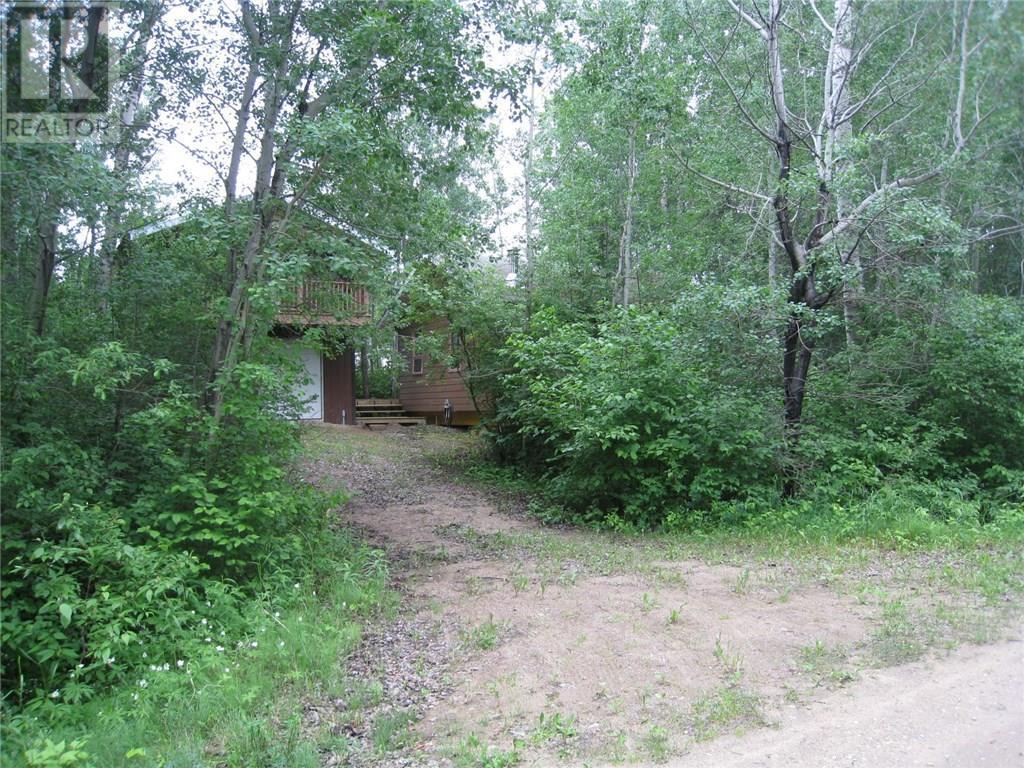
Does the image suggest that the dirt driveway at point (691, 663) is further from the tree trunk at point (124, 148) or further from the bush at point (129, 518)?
the tree trunk at point (124, 148)

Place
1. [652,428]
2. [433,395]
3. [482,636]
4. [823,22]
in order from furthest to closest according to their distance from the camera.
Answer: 1. [433,395]
2. [823,22]
3. [652,428]
4. [482,636]

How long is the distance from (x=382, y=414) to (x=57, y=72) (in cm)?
1675

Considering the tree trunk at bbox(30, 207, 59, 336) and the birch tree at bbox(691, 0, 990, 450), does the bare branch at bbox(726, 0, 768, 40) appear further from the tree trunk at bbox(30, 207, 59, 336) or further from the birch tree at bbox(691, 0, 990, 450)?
the tree trunk at bbox(30, 207, 59, 336)

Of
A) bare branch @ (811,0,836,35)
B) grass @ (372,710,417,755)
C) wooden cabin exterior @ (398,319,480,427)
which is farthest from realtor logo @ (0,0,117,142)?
wooden cabin exterior @ (398,319,480,427)

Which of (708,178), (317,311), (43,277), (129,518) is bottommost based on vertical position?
(129,518)

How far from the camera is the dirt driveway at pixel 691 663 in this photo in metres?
3.71

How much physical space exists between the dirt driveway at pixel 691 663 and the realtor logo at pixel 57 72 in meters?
4.85

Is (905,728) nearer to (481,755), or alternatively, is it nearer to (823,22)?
(481,755)

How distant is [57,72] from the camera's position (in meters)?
6.60

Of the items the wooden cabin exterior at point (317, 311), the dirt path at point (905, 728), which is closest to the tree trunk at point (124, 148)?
the wooden cabin exterior at point (317, 311)

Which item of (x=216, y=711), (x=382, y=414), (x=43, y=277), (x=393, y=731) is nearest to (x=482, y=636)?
(x=393, y=731)

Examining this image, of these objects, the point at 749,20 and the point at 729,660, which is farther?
the point at 749,20

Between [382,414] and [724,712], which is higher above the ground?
[382,414]

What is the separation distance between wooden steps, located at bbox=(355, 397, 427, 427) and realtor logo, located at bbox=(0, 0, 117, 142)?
46.7ft
